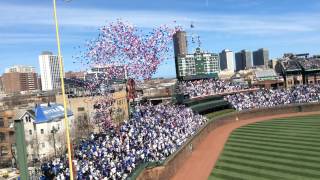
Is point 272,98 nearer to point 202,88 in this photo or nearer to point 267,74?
point 202,88

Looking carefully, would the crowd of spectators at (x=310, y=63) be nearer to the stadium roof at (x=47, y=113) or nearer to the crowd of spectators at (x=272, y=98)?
the crowd of spectators at (x=272, y=98)

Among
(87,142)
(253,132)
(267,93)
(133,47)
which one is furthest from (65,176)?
(267,93)

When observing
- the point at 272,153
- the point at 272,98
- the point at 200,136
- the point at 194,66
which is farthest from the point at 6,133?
the point at 272,153

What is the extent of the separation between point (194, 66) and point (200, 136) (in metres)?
26.3

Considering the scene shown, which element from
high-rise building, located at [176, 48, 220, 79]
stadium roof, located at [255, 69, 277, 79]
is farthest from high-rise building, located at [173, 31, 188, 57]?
stadium roof, located at [255, 69, 277, 79]

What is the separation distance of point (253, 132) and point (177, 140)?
46.1ft

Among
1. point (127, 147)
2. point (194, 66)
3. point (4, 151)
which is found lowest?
point (4, 151)

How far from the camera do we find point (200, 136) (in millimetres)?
36531

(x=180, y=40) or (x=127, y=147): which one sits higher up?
(x=180, y=40)

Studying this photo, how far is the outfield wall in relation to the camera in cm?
2214

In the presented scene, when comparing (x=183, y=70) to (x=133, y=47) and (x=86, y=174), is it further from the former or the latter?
(x=86, y=174)

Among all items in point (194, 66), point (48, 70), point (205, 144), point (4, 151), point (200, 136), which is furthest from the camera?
point (48, 70)

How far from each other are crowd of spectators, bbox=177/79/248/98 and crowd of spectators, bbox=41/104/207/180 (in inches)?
700

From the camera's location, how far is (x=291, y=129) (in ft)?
132
